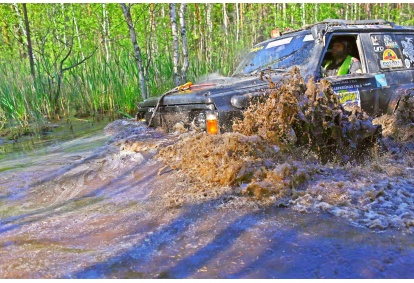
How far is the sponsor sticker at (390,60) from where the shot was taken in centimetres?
505

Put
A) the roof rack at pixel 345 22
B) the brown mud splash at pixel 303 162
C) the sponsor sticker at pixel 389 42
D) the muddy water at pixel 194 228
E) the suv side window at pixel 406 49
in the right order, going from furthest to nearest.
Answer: the suv side window at pixel 406 49 < the sponsor sticker at pixel 389 42 < the roof rack at pixel 345 22 < the brown mud splash at pixel 303 162 < the muddy water at pixel 194 228

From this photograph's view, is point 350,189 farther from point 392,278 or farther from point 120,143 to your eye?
point 120,143

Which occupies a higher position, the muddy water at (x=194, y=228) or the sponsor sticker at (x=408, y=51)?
the sponsor sticker at (x=408, y=51)

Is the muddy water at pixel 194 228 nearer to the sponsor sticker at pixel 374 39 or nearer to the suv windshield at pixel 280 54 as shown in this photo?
the suv windshield at pixel 280 54

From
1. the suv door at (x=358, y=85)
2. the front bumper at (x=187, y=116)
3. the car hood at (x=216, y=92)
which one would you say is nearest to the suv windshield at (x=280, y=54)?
the suv door at (x=358, y=85)

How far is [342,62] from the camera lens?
514 cm

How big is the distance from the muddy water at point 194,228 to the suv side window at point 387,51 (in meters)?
1.67

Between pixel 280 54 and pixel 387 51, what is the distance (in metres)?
1.41

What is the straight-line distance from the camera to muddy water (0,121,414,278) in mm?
2090

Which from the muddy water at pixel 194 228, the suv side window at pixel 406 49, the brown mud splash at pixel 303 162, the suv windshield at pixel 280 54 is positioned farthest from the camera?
the suv side window at pixel 406 49

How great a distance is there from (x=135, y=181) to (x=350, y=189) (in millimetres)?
1950

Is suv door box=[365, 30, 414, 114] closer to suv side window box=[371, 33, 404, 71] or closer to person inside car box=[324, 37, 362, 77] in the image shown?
suv side window box=[371, 33, 404, 71]

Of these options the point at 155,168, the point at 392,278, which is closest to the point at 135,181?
the point at 155,168

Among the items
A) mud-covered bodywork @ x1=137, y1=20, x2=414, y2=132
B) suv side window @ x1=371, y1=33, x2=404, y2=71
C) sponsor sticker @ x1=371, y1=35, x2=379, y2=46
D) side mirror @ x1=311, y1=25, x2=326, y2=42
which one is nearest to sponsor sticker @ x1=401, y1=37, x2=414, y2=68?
mud-covered bodywork @ x1=137, y1=20, x2=414, y2=132
